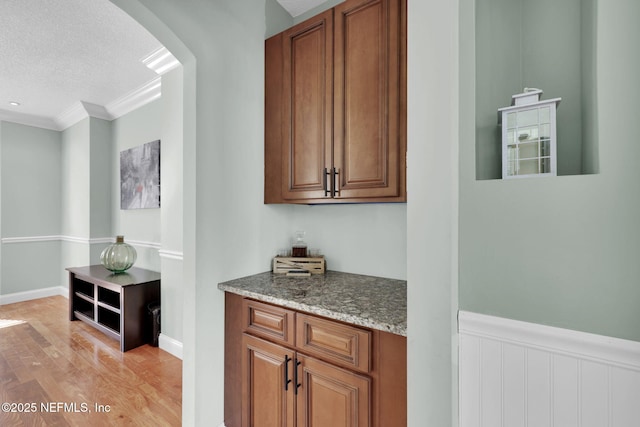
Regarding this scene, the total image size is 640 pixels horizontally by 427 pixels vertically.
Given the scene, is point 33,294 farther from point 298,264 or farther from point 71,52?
point 298,264

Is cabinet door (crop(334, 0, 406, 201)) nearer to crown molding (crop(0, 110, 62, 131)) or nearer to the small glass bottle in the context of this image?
the small glass bottle

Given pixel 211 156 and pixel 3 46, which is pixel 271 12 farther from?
pixel 3 46

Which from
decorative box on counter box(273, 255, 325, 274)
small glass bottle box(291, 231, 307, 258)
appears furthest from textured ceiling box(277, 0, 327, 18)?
decorative box on counter box(273, 255, 325, 274)

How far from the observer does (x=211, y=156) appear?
5.15 ft

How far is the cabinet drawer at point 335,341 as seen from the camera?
1.16m

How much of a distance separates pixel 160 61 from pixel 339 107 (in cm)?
203

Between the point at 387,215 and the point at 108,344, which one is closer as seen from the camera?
the point at 387,215

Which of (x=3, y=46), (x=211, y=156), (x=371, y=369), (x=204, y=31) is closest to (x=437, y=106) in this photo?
(x=371, y=369)

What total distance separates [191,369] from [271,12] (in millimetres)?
2194

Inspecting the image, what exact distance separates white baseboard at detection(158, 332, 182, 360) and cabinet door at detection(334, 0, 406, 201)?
2.17 meters

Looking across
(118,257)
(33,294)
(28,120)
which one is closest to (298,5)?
(118,257)

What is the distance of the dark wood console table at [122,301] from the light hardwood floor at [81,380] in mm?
117

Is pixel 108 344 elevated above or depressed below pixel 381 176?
below

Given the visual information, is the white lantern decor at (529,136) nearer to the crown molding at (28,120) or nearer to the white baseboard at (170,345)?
the white baseboard at (170,345)
